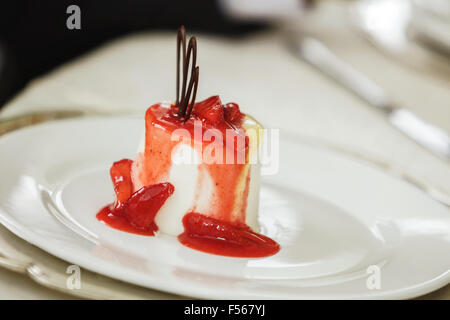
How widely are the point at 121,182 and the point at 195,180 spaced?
0.16 metres

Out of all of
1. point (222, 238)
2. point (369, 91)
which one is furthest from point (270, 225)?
point (369, 91)

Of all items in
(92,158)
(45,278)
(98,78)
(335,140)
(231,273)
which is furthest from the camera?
(98,78)

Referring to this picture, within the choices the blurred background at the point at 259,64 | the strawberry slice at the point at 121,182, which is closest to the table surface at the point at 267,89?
the blurred background at the point at 259,64

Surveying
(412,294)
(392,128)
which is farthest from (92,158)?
(392,128)

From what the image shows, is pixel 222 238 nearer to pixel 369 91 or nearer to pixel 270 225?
pixel 270 225

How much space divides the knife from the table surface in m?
0.05

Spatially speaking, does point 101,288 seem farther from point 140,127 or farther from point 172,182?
point 140,127

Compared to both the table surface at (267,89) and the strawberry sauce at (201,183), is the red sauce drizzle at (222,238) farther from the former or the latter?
the table surface at (267,89)

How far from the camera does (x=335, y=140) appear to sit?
1964 mm

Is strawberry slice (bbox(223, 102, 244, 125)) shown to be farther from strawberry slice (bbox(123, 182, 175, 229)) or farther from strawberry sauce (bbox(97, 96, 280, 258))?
strawberry slice (bbox(123, 182, 175, 229))

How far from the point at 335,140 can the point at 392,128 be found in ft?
0.89

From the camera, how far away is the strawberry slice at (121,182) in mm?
1251

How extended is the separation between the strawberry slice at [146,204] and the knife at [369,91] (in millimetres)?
1022

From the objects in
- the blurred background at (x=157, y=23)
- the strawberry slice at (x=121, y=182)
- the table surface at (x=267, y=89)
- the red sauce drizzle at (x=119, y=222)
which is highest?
the blurred background at (x=157, y=23)
